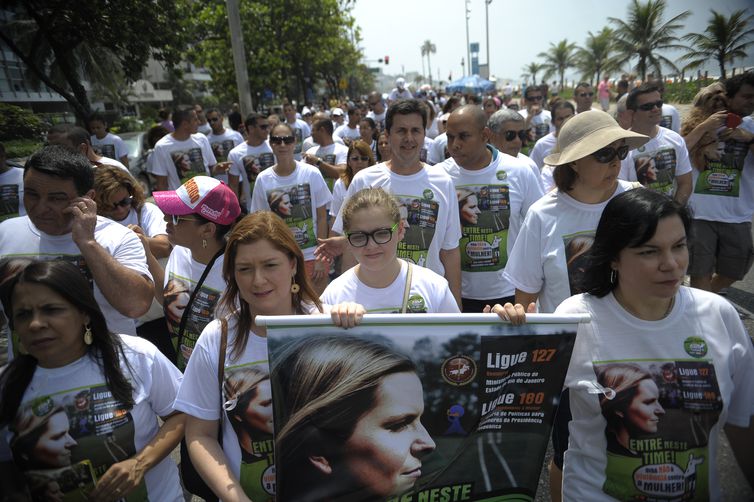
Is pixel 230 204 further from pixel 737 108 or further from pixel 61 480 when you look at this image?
pixel 737 108

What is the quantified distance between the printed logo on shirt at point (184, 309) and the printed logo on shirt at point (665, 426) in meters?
1.94

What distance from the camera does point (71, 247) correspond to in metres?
2.75

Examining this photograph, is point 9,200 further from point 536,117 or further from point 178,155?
point 536,117

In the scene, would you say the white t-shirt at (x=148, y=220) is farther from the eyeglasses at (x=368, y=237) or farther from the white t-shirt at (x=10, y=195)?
the eyeglasses at (x=368, y=237)

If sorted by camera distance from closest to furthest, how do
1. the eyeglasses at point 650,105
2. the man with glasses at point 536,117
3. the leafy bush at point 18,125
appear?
1. the eyeglasses at point 650,105
2. the leafy bush at point 18,125
3. the man with glasses at point 536,117

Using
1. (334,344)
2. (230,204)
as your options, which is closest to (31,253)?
(230,204)

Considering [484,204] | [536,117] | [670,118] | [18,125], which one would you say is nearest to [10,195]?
[18,125]

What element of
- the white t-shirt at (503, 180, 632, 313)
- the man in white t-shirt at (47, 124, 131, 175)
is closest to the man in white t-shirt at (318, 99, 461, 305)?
the white t-shirt at (503, 180, 632, 313)

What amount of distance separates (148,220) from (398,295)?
2.24 meters

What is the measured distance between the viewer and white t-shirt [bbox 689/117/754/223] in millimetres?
4512

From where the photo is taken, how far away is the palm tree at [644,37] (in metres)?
41.4

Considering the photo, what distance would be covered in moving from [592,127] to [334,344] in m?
1.90

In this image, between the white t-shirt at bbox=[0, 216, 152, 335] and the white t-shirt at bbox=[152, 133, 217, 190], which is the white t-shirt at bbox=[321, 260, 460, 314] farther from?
the white t-shirt at bbox=[152, 133, 217, 190]

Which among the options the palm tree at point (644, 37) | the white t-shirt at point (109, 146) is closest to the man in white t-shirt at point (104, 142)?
the white t-shirt at point (109, 146)
